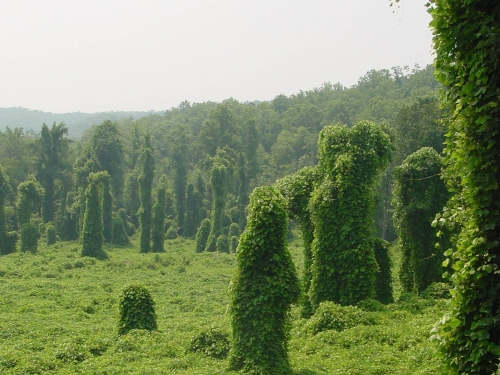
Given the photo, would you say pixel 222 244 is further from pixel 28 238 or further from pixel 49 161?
pixel 49 161

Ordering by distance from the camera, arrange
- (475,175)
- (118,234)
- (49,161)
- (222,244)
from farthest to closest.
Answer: (49,161) < (118,234) < (222,244) < (475,175)

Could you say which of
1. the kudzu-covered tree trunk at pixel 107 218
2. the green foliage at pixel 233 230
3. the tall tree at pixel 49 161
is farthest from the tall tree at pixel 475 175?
the tall tree at pixel 49 161

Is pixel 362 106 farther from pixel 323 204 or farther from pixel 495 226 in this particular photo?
pixel 495 226

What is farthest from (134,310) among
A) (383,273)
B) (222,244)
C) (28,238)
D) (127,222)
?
(127,222)

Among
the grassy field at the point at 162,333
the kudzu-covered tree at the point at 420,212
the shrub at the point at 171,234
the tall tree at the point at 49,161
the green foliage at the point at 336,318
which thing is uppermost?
the tall tree at the point at 49,161

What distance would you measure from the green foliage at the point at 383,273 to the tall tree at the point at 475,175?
34.1 ft

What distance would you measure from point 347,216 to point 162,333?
580cm

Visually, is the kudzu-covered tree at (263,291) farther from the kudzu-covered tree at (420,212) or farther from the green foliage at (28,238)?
the green foliage at (28,238)

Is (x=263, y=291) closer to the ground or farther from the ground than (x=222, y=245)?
farther from the ground

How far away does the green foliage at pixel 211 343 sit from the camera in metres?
11.8

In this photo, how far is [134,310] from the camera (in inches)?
543

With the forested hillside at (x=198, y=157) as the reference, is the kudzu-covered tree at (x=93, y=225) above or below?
below

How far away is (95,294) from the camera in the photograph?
67.6ft

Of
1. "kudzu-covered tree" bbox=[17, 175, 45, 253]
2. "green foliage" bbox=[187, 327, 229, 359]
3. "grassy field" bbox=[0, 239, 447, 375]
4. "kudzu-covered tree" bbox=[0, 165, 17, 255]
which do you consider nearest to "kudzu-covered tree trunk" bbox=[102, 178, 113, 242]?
"kudzu-covered tree" bbox=[17, 175, 45, 253]
